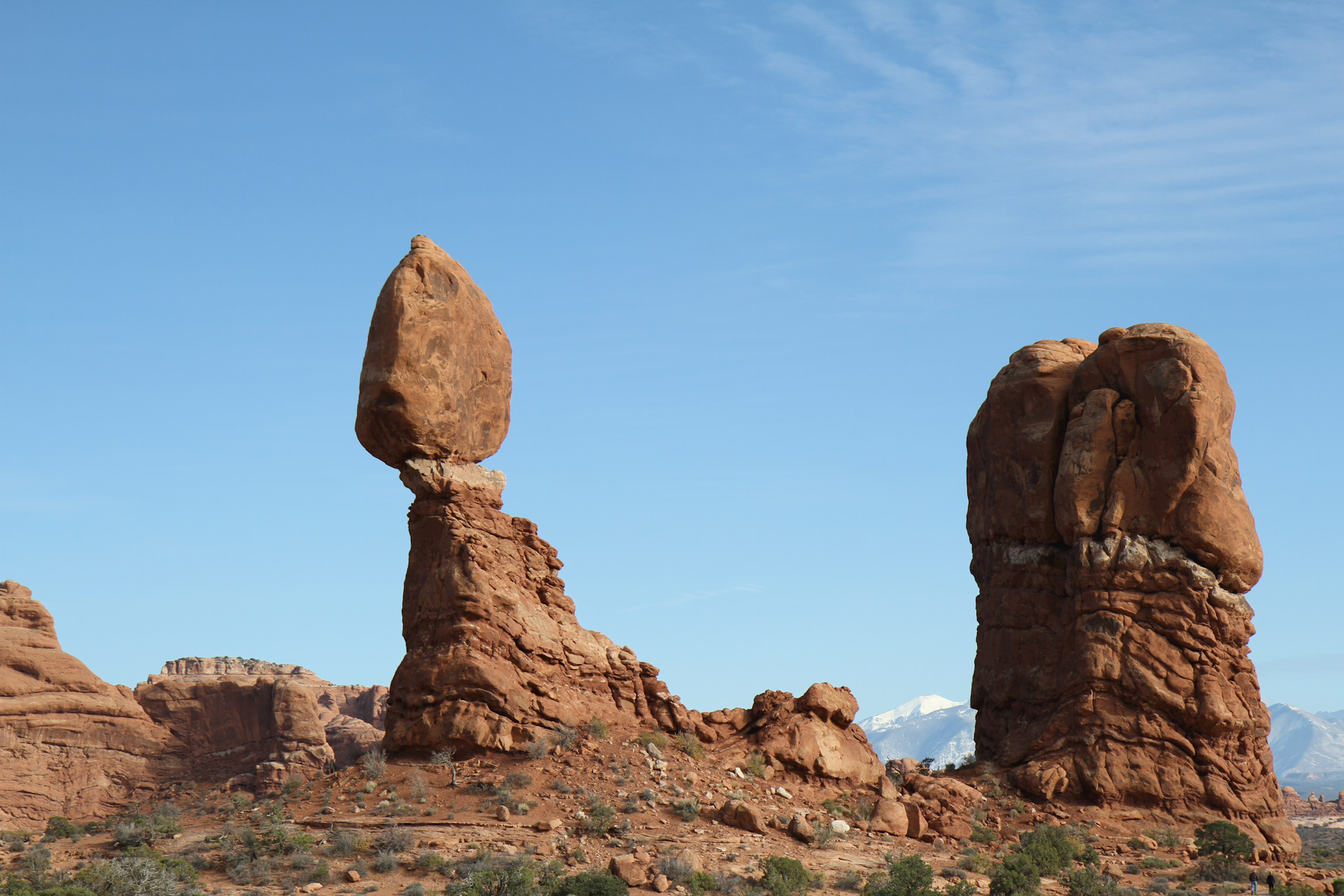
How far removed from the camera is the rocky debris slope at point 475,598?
29.0 meters

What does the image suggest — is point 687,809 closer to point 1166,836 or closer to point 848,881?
point 848,881

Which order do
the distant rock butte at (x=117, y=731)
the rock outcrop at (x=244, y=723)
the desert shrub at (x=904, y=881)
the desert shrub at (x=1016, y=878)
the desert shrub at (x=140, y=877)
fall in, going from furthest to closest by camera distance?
the rock outcrop at (x=244, y=723)
the distant rock butte at (x=117, y=731)
the desert shrub at (x=1016, y=878)
the desert shrub at (x=904, y=881)
the desert shrub at (x=140, y=877)

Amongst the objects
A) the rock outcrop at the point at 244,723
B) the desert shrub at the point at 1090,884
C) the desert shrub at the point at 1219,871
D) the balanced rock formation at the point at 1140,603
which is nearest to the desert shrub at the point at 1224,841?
the desert shrub at the point at 1219,871

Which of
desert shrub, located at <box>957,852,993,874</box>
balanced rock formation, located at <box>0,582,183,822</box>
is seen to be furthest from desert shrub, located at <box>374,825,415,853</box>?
balanced rock formation, located at <box>0,582,183,822</box>

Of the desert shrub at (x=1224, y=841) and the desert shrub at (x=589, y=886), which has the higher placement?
the desert shrub at (x=1224, y=841)

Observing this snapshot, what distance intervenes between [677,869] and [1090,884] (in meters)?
8.24

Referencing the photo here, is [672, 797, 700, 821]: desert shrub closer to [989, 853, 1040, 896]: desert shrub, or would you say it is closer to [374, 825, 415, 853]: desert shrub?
[374, 825, 415, 853]: desert shrub

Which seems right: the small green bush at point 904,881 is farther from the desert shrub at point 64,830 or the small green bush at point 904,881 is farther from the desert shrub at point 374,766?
the desert shrub at point 64,830

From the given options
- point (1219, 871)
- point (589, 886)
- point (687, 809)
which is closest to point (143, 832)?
point (589, 886)

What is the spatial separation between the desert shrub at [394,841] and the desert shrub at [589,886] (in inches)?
121

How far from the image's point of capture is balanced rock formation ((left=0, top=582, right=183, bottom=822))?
48219 mm

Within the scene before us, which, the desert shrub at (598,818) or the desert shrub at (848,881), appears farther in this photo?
the desert shrub at (598,818)

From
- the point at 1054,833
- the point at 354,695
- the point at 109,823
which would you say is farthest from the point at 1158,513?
the point at 354,695

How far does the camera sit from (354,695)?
8400cm
